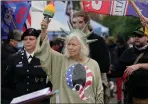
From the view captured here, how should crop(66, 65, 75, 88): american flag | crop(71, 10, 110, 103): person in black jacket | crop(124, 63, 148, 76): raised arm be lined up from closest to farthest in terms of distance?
1. crop(66, 65, 75, 88): american flag
2. crop(124, 63, 148, 76): raised arm
3. crop(71, 10, 110, 103): person in black jacket

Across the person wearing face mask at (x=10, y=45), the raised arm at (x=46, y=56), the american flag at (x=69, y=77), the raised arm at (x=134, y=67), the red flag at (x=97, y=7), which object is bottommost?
the person wearing face mask at (x=10, y=45)

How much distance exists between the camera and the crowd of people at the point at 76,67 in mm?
6469

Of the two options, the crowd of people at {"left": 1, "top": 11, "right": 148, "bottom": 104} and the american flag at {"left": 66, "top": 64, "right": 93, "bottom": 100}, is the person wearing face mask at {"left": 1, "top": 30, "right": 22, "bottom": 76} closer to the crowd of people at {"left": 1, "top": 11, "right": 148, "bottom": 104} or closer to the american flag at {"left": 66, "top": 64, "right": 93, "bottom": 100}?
the crowd of people at {"left": 1, "top": 11, "right": 148, "bottom": 104}

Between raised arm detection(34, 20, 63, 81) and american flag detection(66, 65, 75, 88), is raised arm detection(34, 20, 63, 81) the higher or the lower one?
the higher one

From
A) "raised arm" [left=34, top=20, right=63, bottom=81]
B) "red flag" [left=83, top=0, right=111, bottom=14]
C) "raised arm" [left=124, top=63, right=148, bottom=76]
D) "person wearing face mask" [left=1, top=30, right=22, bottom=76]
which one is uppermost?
"red flag" [left=83, top=0, right=111, bottom=14]

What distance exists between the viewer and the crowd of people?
647cm

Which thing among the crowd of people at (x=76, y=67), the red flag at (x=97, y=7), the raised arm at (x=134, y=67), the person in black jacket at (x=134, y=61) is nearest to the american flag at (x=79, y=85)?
the crowd of people at (x=76, y=67)

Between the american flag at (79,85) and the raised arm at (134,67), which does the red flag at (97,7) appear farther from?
the american flag at (79,85)

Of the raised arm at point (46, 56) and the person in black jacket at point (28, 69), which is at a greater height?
the raised arm at point (46, 56)

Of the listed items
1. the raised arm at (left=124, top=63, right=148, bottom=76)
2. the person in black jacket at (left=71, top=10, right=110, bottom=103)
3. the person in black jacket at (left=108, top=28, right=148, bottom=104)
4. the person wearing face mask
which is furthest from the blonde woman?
the person wearing face mask

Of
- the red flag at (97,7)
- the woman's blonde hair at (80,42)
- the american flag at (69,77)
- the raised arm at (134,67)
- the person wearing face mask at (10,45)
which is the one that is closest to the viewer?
the american flag at (69,77)

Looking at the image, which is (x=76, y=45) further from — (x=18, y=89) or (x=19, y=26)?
(x=19, y=26)

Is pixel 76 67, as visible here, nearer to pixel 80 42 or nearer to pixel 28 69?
pixel 80 42

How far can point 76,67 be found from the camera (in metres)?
6.50
